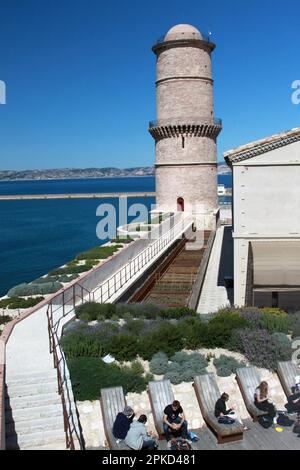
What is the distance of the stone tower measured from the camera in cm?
4316

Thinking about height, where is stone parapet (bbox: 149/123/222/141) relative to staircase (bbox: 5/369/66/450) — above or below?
above

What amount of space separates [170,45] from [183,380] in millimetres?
36652

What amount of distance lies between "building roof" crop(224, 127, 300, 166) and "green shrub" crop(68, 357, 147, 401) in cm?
1215

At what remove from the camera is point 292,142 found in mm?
21625

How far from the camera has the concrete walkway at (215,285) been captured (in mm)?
22844

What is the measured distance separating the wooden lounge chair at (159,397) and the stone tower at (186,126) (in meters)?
34.1

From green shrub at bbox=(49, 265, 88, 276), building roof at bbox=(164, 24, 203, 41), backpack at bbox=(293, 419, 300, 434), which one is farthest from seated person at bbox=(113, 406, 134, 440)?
building roof at bbox=(164, 24, 203, 41)

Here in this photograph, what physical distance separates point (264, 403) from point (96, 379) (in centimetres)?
399

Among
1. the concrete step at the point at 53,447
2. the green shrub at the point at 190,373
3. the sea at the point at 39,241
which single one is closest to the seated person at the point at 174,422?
the green shrub at the point at 190,373

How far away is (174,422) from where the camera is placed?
10.6 metres

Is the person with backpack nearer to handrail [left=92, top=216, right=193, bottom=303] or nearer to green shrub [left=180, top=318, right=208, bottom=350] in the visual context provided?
green shrub [left=180, top=318, right=208, bottom=350]

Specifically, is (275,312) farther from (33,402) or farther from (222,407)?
(33,402)
